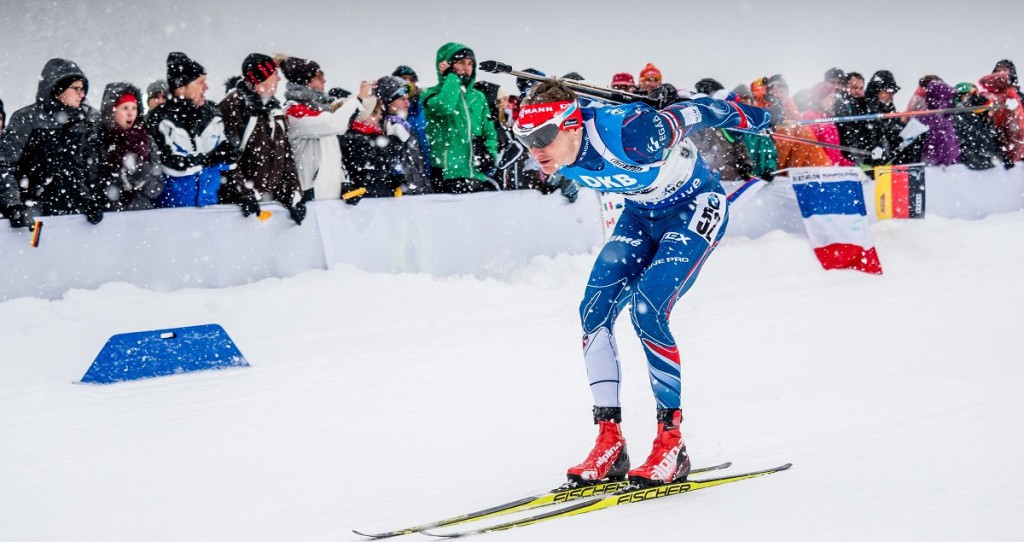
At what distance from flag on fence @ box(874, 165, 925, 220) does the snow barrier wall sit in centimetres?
151

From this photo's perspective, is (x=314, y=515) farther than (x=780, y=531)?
Yes

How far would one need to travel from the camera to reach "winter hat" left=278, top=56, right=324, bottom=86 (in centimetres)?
856

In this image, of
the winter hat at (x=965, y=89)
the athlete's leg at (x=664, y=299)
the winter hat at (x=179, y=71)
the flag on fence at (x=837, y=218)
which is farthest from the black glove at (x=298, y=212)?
the winter hat at (x=965, y=89)

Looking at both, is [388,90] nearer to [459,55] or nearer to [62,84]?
[459,55]

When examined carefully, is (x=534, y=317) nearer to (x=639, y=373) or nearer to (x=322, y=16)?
(x=639, y=373)

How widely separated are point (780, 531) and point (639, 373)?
300cm

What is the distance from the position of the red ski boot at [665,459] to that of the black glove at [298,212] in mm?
4955

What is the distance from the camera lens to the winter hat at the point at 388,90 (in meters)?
9.19

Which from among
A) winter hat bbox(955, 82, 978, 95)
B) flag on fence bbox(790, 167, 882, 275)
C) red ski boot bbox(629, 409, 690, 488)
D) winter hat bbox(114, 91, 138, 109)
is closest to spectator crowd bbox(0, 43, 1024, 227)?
winter hat bbox(114, 91, 138, 109)

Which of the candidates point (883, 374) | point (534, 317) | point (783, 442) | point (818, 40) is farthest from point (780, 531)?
point (818, 40)

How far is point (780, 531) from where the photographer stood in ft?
11.0

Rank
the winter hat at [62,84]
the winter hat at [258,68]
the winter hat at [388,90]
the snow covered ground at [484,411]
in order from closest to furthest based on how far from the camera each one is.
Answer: the snow covered ground at [484,411] < the winter hat at [62,84] < the winter hat at [258,68] < the winter hat at [388,90]

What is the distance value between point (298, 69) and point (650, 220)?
5002 mm

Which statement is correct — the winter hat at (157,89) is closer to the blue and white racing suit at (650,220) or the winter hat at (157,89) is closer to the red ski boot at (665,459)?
the blue and white racing suit at (650,220)
